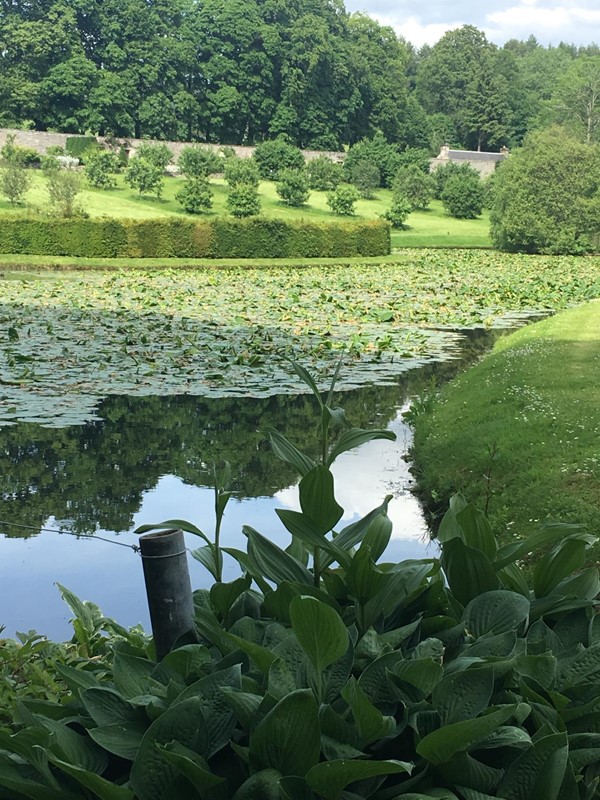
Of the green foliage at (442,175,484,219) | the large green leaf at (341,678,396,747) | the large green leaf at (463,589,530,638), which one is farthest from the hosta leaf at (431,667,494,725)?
the green foliage at (442,175,484,219)

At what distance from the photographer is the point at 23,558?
564 centimetres

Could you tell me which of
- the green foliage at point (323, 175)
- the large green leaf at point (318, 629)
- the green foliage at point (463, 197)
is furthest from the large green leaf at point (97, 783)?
the green foliage at point (323, 175)

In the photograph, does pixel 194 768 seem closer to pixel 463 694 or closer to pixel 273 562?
pixel 463 694

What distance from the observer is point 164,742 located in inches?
63.7

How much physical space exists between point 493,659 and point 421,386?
31.0 ft

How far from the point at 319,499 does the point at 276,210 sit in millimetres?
47434

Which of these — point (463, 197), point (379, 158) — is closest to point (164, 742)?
point (463, 197)

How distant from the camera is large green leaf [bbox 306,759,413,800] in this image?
4.85ft

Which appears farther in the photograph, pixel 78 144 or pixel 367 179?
pixel 78 144

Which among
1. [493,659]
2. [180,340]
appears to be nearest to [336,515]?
[493,659]

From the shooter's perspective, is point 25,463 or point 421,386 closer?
point 25,463

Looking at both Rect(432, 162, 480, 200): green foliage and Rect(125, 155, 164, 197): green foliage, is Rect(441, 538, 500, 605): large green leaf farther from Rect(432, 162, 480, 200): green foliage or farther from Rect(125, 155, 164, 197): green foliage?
Rect(432, 162, 480, 200): green foliage

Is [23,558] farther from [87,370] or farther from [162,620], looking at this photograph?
[87,370]

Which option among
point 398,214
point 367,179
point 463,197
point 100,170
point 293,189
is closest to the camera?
point 398,214
